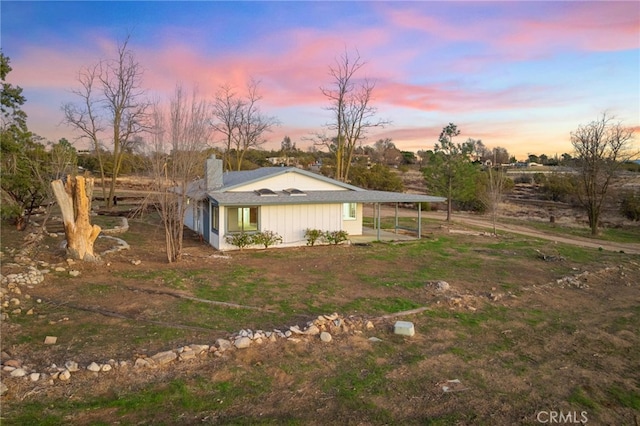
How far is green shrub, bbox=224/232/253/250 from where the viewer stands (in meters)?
16.0

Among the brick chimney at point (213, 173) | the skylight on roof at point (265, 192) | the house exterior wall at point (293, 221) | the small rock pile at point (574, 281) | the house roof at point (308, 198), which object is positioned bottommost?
the small rock pile at point (574, 281)

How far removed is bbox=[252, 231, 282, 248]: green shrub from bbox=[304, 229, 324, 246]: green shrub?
118 centimetres

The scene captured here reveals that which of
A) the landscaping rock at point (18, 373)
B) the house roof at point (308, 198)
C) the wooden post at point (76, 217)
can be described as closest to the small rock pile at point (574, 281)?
the house roof at point (308, 198)

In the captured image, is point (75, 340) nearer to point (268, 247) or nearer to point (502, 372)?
point (502, 372)

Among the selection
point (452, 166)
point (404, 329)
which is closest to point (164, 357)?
point (404, 329)

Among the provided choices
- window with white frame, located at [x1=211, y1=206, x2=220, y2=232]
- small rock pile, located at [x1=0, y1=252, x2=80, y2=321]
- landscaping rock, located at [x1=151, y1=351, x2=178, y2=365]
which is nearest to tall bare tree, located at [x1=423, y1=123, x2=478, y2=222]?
window with white frame, located at [x1=211, y1=206, x2=220, y2=232]

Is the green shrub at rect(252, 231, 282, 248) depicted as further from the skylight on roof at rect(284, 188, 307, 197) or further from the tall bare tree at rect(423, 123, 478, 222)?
the tall bare tree at rect(423, 123, 478, 222)

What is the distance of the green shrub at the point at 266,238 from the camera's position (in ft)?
53.4

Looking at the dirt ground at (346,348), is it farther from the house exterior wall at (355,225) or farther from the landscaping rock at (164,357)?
the house exterior wall at (355,225)

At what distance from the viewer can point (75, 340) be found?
6637 mm

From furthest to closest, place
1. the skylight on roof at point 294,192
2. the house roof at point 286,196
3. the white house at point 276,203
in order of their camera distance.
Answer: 1. the skylight on roof at point 294,192
2. the white house at point 276,203
3. the house roof at point 286,196

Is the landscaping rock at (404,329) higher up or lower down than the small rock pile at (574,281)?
higher up

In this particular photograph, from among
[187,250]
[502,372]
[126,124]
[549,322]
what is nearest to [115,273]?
[187,250]

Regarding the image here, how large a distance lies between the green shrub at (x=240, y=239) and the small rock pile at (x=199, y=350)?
8.63 m
